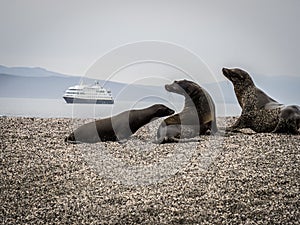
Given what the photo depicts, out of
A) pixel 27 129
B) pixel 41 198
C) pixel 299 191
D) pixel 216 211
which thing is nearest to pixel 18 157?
pixel 41 198

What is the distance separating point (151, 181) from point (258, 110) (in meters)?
1.73

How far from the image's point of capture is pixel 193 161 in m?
3.08

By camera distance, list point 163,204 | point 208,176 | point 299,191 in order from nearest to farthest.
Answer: point 163,204 < point 299,191 < point 208,176

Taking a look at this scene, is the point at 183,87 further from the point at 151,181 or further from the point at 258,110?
the point at 151,181

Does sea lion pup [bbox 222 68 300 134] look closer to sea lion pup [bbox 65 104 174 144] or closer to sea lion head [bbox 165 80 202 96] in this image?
sea lion head [bbox 165 80 202 96]

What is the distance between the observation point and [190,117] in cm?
379

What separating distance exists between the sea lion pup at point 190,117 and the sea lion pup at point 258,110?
0.93ft

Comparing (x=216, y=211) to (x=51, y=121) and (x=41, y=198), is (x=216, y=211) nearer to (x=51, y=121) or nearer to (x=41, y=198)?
(x=41, y=198)

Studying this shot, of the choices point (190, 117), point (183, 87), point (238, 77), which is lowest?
point (190, 117)

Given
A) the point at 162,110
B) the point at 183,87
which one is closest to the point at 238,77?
the point at 183,87

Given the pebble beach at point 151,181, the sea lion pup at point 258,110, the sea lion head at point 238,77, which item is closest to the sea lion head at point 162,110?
the pebble beach at point 151,181

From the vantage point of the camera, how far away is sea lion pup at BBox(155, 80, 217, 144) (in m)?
3.65

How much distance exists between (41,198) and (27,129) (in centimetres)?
179

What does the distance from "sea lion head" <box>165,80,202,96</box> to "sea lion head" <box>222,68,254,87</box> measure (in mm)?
532
